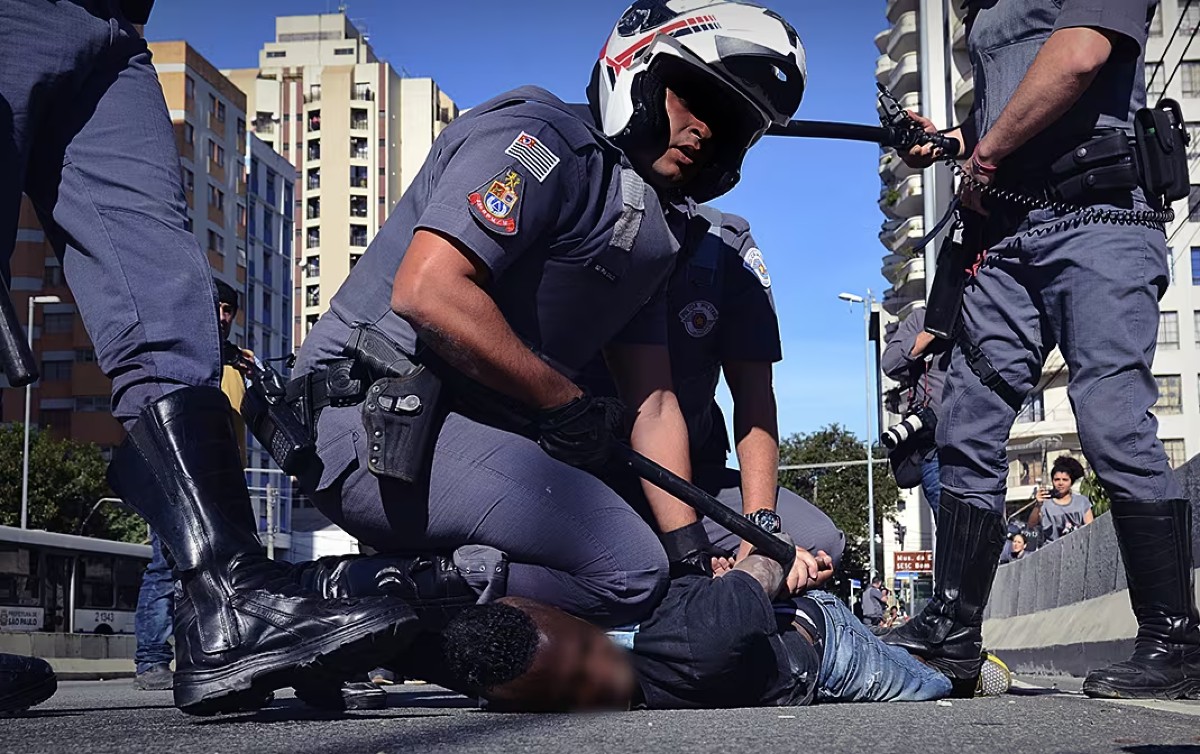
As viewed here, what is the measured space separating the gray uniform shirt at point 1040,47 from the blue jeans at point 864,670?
4.72ft

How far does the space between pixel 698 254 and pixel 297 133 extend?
104m

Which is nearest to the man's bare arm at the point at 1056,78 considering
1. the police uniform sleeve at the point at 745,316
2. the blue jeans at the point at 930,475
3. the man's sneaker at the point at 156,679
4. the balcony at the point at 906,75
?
the police uniform sleeve at the point at 745,316

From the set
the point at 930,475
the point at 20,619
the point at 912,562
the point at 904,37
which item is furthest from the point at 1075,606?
the point at 904,37

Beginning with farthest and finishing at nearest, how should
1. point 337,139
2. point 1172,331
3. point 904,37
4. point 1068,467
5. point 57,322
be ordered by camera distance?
point 337,139
point 57,322
point 904,37
point 1172,331
point 1068,467

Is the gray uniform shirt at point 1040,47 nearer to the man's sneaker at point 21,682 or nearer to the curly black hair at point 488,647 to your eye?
the curly black hair at point 488,647

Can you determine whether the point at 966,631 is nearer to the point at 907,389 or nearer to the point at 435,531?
the point at 435,531

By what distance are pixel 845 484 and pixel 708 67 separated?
59.5 metres

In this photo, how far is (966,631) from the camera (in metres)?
4.18

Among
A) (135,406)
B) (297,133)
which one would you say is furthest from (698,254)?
(297,133)

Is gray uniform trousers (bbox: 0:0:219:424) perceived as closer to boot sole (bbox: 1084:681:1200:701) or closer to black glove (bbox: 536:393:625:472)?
black glove (bbox: 536:393:625:472)

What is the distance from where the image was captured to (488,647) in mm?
3096

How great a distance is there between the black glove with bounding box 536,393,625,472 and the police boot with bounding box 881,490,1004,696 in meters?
1.21

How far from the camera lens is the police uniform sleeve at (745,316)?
4.82 m

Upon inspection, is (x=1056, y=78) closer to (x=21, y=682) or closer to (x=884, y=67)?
(x=21, y=682)
